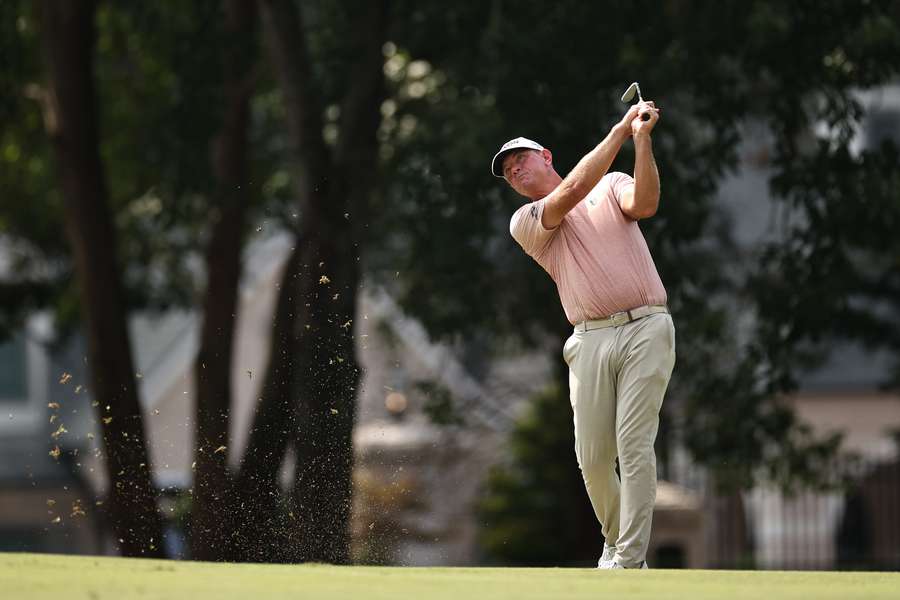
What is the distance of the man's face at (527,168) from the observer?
28.7 ft

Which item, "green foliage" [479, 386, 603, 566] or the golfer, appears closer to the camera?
the golfer

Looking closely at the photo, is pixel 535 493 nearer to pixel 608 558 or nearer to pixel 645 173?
pixel 608 558

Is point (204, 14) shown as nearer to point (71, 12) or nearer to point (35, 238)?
point (71, 12)

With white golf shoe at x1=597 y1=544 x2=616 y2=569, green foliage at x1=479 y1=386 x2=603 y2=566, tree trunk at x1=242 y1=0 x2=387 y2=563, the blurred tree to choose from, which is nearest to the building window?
green foliage at x1=479 y1=386 x2=603 y2=566

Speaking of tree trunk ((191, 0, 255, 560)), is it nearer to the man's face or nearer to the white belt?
the man's face

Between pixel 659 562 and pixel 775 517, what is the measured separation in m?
5.05

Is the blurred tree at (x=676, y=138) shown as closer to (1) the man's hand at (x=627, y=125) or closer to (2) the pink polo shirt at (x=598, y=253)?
(2) the pink polo shirt at (x=598, y=253)

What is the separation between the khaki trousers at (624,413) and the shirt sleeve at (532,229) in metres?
0.42

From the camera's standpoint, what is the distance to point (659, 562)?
68.8 ft

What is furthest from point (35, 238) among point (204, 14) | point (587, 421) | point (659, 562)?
point (587, 421)

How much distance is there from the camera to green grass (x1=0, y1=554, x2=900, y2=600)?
615cm

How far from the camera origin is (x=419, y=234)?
56.3 ft

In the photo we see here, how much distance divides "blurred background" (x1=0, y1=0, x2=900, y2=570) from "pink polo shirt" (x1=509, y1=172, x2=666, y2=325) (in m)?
3.67

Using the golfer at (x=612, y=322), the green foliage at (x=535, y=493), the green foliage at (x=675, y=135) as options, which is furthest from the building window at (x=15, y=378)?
the golfer at (x=612, y=322)
